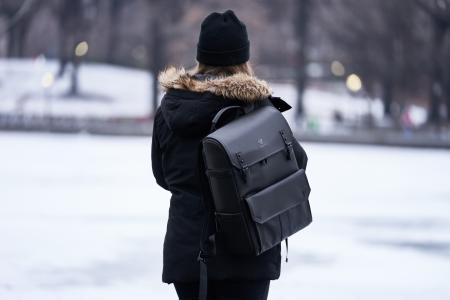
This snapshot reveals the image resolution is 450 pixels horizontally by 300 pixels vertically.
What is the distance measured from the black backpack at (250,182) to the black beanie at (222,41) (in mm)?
208

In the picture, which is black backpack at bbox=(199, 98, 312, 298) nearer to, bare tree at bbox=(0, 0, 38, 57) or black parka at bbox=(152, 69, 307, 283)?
black parka at bbox=(152, 69, 307, 283)

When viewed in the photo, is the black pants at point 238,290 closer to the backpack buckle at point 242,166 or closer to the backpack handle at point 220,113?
the backpack buckle at point 242,166

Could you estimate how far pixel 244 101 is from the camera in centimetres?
418

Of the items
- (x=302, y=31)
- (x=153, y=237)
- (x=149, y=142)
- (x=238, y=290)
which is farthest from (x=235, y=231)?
(x=302, y=31)

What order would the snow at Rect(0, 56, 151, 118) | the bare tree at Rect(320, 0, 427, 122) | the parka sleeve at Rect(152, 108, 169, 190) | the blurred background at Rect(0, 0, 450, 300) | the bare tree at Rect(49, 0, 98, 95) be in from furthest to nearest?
the bare tree at Rect(49, 0, 98, 95)
the snow at Rect(0, 56, 151, 118)
the bare tree at Rect(320, 0, 427, 122)
the blurred background at Rect(0, 0, 450, 300)
the parka sleeve at Rect(152, 108, 169, 190)

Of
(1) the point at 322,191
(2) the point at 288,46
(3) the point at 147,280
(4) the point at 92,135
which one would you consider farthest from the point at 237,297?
(2) the point at 288,46

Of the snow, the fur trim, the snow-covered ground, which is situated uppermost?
the fur trim

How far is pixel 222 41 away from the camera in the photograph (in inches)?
167

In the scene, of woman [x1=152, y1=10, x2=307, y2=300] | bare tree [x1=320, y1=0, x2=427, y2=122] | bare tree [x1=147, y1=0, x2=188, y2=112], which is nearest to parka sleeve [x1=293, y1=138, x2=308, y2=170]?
woman [x1=152, y1=10, x2=307, y2=300]

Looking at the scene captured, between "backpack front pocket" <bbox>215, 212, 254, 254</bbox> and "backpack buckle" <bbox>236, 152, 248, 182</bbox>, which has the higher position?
"backpack buckle" <bbox>236, 152, 248, 182</bbox>

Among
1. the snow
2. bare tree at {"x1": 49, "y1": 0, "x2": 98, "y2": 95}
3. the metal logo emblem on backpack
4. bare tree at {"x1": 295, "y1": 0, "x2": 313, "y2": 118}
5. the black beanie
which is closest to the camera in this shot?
the metal logo emblem on backpack

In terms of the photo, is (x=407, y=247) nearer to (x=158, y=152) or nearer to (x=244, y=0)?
(x=158, y=152)

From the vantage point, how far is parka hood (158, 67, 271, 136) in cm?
415

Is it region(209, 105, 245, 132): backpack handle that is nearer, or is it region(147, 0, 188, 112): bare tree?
region(209, 105, 245, 132): backpack handle
